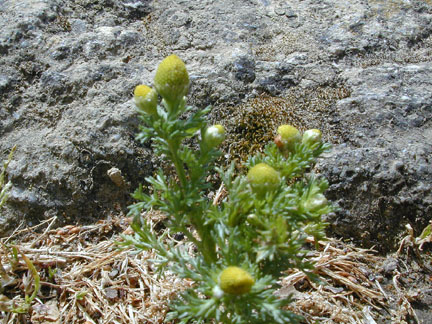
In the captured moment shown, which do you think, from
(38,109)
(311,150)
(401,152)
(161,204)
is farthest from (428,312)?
(38,109)

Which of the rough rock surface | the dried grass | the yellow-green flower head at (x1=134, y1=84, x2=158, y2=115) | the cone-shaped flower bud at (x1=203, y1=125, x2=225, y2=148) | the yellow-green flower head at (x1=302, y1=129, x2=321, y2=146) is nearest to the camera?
the yellow-green flower head at (x1=134, y1=84, x2=158, y2=115)

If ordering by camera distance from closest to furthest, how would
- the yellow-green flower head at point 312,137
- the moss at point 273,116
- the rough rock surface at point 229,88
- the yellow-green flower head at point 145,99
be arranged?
the yellow-green flower head at point 145,99 → the yellow-green flower head at point 312,137 → the rough rock surface at point 229,88 → the moss at point 273,116

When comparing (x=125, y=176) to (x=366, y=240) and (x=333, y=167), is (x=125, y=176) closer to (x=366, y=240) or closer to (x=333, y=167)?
(x=333, y=167)

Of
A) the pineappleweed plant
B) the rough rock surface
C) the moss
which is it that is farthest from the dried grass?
the moss

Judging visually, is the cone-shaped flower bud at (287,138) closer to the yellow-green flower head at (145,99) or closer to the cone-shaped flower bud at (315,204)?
the cone-shaped flower bud at (315,204)

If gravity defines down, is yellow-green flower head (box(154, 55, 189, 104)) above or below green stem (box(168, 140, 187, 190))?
above

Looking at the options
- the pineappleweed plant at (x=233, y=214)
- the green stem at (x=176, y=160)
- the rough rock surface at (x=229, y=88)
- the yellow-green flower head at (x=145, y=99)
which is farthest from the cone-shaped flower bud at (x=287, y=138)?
the rough rock surface at (x=229, y=88)

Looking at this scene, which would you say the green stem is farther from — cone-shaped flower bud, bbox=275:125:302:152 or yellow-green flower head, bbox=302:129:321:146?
yellow-green flower head, bbox=302:129:321:146
